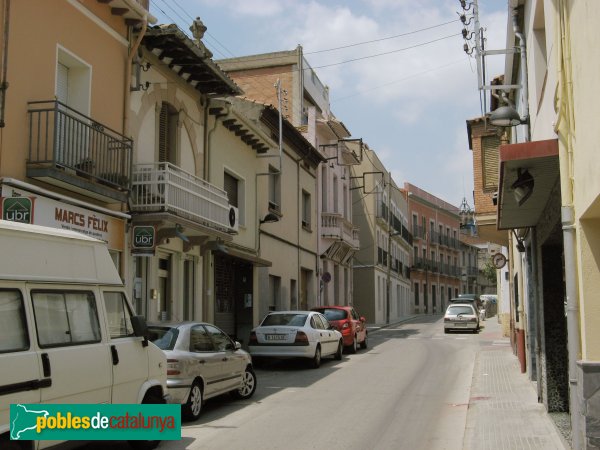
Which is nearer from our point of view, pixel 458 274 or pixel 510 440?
pixel 510 440

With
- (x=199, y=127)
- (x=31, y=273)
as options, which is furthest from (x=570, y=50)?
(x=199, y=127)

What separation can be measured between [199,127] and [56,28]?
6.47 meters

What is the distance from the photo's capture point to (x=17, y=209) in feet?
33.7

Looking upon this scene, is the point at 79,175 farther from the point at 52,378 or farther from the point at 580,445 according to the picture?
the point at 580,445

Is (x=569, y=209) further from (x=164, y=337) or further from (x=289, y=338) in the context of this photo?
(x=289, y=338)

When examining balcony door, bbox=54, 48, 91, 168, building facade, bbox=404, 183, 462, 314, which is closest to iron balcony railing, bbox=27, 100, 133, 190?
balcony door, bbox=54, 48, 91, 168

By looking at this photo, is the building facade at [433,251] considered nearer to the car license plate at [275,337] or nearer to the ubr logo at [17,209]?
the car license plate at [275,337]

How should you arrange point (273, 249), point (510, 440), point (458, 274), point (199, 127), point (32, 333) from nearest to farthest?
point (32, 333) → point (510, 440) → point (199, 127) → point (273, 249) → point (458, 274)

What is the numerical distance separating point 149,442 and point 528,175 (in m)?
→ 5.37

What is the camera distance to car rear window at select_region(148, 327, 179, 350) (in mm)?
9828

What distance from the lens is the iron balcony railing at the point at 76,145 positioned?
1104 cm

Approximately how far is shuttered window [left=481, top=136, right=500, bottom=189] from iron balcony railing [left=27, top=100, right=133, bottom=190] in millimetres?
9855

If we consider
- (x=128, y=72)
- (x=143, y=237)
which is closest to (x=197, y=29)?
(x=128, y=72)

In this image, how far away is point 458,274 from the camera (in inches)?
2997
